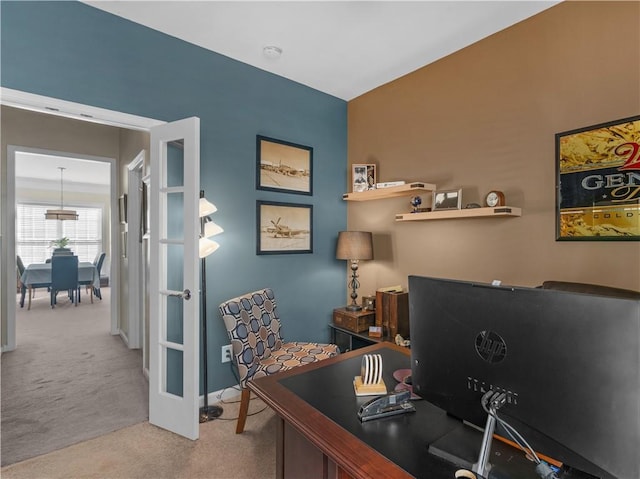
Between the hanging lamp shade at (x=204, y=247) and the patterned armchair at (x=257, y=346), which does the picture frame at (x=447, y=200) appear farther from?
the hanging lamp shade at (x=204, y=247)

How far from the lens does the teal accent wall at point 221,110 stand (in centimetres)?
202

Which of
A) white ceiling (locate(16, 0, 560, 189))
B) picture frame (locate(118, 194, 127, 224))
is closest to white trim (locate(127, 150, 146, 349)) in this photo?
picture frame (locate(118, 194, 127, 224))

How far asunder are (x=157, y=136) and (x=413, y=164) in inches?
82.0

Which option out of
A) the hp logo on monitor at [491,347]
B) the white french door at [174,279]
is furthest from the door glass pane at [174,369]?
the hp logo on monitor at [491,347]

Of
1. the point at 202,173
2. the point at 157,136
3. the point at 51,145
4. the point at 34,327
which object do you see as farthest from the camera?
the point at 34,327

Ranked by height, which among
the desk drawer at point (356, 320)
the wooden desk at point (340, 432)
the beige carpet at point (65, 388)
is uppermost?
the wooden desk at point (340, 432)

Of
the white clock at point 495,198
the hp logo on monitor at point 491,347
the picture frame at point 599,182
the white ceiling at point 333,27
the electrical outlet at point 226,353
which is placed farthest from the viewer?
the electrical outlet at point 226,353

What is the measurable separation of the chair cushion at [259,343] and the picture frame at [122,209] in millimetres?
2678

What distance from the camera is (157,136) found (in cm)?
239

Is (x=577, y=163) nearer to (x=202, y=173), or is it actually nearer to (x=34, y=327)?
(x=202, y=173)

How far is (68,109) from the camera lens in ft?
6.98

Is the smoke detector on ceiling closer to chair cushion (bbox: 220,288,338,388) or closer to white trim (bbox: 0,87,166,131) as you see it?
white trim (bbox: 0,87,166,131)

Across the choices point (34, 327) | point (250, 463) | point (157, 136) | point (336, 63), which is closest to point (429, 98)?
point (336, 63)

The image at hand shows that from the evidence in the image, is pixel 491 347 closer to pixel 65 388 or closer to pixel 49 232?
pixel 65 388
